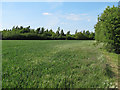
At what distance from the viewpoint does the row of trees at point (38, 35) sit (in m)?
69.6

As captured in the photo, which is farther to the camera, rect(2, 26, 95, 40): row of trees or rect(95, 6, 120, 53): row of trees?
rect(2, 26, 95, 40): row of trees

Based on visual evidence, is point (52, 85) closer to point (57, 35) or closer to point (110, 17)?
point (110, 17)

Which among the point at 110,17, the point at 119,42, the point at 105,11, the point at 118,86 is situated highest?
the point at 105,11

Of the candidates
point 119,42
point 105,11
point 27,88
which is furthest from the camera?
point 105,11

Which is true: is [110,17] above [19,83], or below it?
above

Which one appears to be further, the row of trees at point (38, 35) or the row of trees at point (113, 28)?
the row of trees at point (38, 35)

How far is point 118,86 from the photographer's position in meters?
3.96

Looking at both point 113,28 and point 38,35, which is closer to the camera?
point 113,28

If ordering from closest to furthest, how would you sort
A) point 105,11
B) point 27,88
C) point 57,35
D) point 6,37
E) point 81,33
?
point 27,88
point 105,11
point 6,37
point 57,35
point 81,33

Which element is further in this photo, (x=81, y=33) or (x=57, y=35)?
(x=81, y=33)

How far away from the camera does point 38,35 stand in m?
74.0

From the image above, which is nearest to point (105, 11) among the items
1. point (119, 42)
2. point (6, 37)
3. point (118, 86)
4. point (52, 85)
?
point (119, 42)

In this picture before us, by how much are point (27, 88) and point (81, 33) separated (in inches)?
3475

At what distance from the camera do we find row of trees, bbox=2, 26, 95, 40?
69.6 m
